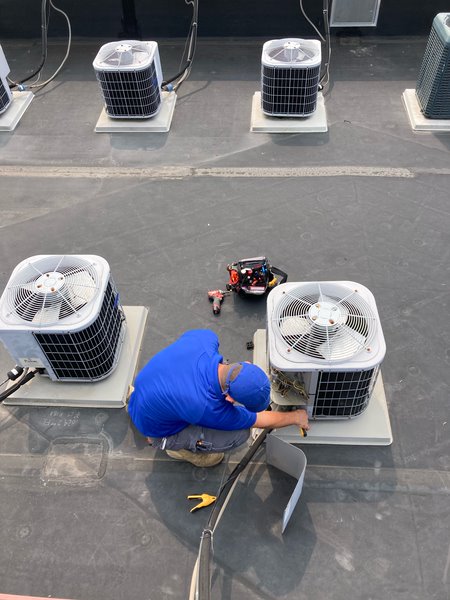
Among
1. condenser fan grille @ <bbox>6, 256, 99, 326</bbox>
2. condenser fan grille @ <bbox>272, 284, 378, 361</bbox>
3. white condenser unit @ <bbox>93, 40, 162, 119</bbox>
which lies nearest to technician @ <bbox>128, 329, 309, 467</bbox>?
condenser fan grille @ <bbox>272, 284, 378, 361</bbox>

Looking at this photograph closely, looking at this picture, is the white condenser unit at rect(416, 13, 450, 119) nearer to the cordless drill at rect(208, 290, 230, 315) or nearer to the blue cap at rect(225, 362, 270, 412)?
the cordless drill at rect(208, 290, 230, 315)

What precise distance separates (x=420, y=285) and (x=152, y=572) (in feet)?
11.0

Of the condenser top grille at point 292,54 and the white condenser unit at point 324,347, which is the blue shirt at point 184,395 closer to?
the white condenser unit at point 324,347

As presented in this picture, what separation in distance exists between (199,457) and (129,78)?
16.2 ft

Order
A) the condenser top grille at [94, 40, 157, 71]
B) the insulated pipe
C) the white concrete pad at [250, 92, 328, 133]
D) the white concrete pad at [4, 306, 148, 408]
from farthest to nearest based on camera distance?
the white concrete pad at [250, 92, 328, 133]
the condenser top grille at [94, 40, 157, 71]
the white concrete pad at [4, 306, 148, 408]
the insulated pipe

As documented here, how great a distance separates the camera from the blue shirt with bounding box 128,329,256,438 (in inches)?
112

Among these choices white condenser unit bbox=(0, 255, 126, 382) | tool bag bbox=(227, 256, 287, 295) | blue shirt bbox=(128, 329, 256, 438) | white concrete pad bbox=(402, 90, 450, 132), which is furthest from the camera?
white concrete pad bbox=(402, 90, 450, 132)

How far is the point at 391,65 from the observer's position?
7328mm

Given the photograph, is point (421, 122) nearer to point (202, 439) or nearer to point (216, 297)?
point (216, 297)

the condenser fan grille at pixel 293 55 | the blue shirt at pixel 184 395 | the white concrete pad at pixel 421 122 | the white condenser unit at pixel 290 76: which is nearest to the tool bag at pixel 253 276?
the blue shirt at pixel 184 395

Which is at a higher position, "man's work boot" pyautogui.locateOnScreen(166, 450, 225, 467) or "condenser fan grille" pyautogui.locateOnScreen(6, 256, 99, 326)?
"condenser fan grille" pyautogui.locateOnScreen(6, 256, 99, 326)

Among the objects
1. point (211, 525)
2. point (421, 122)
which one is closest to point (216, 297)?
point (211, 525)

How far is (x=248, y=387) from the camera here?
2732 millimetres

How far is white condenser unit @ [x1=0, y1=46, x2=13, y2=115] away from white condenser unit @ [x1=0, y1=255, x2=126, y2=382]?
4299mm
